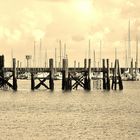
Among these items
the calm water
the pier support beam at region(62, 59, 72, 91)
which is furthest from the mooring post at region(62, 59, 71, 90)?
the calm water

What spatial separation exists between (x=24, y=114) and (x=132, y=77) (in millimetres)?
125889

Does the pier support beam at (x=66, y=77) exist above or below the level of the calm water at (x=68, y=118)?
above

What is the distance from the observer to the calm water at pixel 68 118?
46.8m

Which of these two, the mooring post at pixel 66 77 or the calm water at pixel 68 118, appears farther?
the mooring post at pixel 66 77

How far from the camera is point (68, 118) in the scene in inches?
2301

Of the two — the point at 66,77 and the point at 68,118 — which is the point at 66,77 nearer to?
the point at 66,77

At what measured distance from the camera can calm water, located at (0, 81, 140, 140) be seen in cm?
4678

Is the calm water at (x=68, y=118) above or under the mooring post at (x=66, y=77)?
under

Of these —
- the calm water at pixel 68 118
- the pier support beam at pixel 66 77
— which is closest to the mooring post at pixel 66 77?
the pier support beam at pixel 66 77

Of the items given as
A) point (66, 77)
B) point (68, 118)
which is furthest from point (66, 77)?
point (68, 118)

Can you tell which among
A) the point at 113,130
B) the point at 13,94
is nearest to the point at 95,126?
the point at 113,130

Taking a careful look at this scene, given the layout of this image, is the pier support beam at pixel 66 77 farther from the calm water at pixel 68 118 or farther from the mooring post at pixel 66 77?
the calm water at pixel 68 118

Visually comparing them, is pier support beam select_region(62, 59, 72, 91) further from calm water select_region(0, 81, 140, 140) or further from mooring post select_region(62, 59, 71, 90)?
calm water select_region(0, 81, 140, 140)

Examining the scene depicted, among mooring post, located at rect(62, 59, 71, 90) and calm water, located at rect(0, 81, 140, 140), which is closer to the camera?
calm water, located at rect(0, 81, 140, 140)
